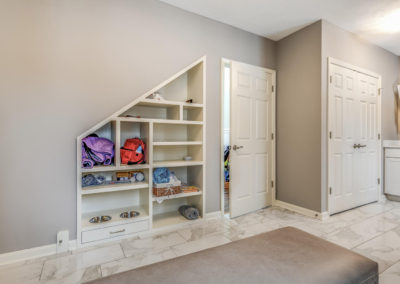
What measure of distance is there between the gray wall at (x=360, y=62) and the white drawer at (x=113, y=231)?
2.23 metres

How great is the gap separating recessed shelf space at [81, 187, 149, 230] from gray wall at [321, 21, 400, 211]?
2231 mm

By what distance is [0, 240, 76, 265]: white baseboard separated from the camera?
1.79m

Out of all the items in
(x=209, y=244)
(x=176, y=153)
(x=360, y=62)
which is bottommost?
(x=209, y=244)

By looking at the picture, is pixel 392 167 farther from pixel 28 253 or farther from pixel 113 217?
pixel 28 253

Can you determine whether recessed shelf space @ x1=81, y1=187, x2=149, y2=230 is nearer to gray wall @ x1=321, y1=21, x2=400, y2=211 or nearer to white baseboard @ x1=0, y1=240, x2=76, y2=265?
white baseboard @ x1=0, y1=240, x2=76, y2=265

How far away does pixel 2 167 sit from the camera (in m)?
1.78

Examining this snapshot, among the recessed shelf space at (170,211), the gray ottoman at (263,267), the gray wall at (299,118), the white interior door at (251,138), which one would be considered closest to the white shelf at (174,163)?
the recessed shelf space at (170,211)

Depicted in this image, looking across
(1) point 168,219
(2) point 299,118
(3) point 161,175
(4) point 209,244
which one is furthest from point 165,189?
(2) point 299,118

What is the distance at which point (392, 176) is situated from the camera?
145 inches

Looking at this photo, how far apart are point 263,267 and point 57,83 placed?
7.02ft

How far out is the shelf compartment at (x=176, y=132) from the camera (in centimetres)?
263

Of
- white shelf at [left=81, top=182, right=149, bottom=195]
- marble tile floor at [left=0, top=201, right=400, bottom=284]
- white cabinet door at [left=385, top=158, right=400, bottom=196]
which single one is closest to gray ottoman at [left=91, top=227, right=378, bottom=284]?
marble tile floor at [left=0, top=201, right=400, bottom=284]

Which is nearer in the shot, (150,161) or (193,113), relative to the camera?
(150,161)

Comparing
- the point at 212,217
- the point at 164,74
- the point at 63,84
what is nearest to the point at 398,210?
the point at 212,217
